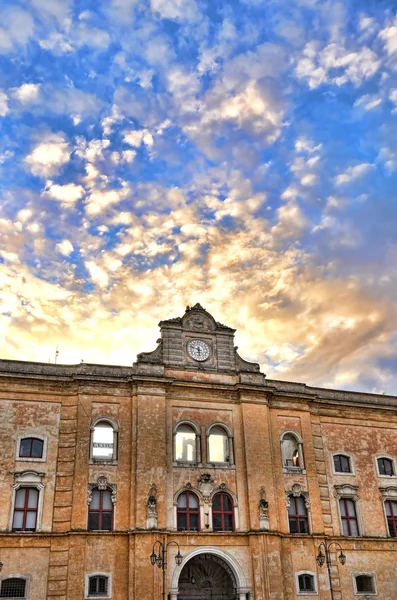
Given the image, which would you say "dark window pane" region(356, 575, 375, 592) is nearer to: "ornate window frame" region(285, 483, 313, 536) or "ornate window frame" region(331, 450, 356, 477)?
"ornate window frame" region(285, 483, 313, 536)

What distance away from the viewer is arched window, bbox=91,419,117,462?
33.8m

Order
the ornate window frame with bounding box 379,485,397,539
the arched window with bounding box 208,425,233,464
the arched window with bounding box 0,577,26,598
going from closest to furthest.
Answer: the arched window with bounding box 0,577,26,598 < the arched window with bounding box 208,425,233,464 < the ornate window frame with bounding box 379,485,397,539

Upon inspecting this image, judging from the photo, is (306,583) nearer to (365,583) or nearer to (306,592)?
(306,592)

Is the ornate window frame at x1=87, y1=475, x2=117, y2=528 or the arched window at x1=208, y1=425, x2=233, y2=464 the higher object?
the arched window at x1=208, y1=425, x2=233, y2=464

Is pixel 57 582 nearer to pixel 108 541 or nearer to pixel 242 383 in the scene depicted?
pixel 108 541

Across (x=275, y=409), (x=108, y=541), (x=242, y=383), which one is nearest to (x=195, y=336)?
(x=242, y=383)

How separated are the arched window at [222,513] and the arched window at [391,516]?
11.3 m

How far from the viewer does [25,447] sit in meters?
32.8

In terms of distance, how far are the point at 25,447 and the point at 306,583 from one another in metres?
18.3

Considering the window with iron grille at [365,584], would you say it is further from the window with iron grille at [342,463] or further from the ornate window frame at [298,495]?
the window with iron grille at [342,463]

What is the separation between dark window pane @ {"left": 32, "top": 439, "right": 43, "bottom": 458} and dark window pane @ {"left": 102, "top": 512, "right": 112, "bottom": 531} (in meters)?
4.93

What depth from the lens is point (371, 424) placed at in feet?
136

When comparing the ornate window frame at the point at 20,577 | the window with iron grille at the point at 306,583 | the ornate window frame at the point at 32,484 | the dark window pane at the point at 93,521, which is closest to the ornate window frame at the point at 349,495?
the window with iron grille at the point at 306,583

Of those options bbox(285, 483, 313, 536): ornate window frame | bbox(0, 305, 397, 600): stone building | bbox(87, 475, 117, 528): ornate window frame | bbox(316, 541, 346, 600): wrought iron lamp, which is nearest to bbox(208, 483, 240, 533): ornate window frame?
bbox(0, 305, 397, 600): stone building
